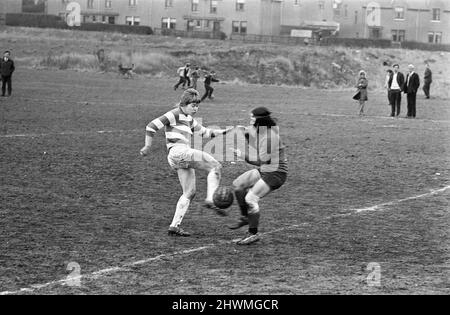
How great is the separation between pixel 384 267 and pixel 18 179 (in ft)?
26.5

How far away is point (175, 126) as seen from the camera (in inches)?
440

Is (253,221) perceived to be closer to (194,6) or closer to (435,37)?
(194,6)

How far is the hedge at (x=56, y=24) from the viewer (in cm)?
9181

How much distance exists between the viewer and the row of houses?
317 feet

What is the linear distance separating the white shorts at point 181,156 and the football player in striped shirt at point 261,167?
76cm

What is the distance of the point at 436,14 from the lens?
98875mm

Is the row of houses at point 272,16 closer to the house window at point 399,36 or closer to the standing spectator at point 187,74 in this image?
the house window at point 399,36

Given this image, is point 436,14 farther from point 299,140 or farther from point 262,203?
point 262,203

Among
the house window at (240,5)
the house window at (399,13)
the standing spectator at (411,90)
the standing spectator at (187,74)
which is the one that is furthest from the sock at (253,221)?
the house window at (399,13)

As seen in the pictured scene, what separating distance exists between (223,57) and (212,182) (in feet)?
218

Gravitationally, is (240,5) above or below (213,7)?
above

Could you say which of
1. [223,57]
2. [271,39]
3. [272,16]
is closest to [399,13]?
[272,16]

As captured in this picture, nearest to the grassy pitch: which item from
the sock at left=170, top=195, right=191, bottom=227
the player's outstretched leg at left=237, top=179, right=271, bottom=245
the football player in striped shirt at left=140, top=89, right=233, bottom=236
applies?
the player's outstretched leg at left=237, top=179, right=271, bottom=245
